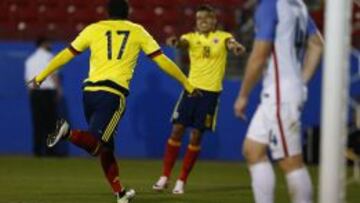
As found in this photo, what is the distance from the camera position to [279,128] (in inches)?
254

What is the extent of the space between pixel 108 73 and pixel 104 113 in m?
0.38

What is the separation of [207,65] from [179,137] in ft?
2.85

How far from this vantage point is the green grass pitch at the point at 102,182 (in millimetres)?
9758

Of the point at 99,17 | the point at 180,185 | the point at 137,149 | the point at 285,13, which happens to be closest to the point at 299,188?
the point at 285,13

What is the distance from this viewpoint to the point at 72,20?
17.1m

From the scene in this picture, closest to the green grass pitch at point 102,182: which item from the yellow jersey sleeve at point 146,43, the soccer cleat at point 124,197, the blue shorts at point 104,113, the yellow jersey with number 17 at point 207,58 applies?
the soccer cleat at point 124,197

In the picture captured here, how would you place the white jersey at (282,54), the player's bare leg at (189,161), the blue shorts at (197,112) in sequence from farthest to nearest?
1. the blue shorts at (197,112)
2. the player's bare leg at (189,161)
3. the white jersey at (282,54)

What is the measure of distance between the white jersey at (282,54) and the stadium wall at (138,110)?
29.8ft

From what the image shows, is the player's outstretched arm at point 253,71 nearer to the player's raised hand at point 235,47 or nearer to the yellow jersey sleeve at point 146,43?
the yellow jersey sleeve at point 146,43

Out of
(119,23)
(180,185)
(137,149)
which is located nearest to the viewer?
(119,23)

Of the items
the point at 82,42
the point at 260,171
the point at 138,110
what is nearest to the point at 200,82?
the point at 82,42

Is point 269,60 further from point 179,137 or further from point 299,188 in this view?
point 179,137

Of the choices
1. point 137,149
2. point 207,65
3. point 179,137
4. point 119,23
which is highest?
point 119,23

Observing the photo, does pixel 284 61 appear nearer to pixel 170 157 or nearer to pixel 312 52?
pixel 312 52
